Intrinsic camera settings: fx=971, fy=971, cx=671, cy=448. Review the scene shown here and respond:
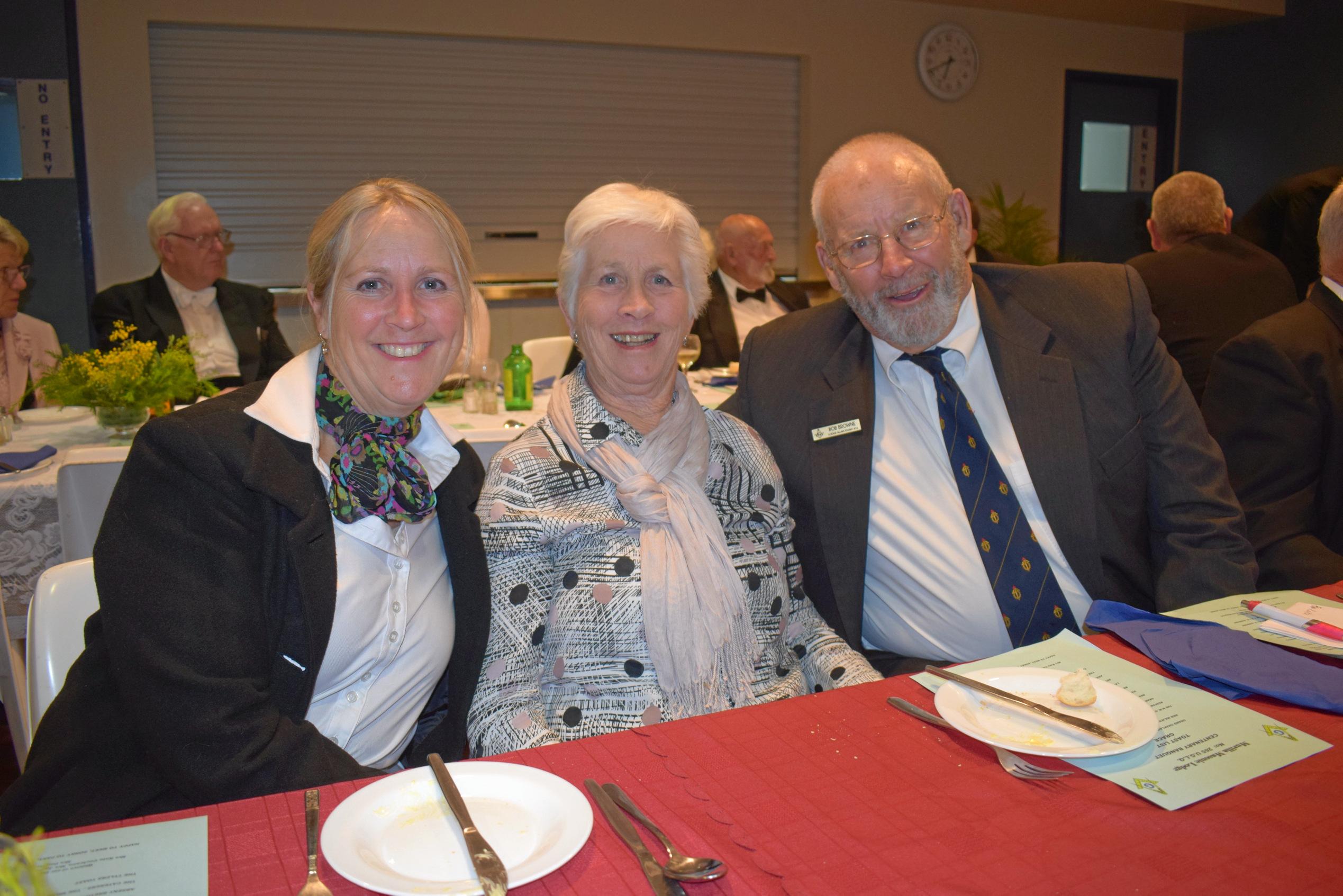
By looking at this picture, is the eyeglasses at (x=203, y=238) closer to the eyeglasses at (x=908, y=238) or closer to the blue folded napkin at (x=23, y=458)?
the blue folded napkin at (x=23, y=458)

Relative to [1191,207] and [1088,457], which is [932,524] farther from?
[1191,207]

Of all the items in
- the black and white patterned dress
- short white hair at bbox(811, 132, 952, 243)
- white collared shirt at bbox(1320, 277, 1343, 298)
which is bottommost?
the black and white patterned dress

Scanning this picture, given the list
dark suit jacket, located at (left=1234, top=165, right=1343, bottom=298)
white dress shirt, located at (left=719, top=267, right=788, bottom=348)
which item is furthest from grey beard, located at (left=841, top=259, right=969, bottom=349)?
dark suit jacket, located at (left=1234, top=165, right=1343, bottom=298)

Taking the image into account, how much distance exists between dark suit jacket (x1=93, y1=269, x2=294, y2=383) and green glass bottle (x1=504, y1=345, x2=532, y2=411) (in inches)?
68.8

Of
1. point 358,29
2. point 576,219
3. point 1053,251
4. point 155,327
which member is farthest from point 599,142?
point 576,219

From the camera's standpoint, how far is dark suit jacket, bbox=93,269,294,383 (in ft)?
16.3

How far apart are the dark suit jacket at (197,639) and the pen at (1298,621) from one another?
57.3 inches

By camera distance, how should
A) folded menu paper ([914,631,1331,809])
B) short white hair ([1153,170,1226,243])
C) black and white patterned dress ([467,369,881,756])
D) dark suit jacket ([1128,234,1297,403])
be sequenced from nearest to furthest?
folded menu paper ([914,631,1331,809]) → black and white patterned dress ([467,369,881,756]) → dark suit jacket ([1128,234,1297,403]) → short white hair ([1153,170,1226,243])

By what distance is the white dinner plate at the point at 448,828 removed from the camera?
0.91m

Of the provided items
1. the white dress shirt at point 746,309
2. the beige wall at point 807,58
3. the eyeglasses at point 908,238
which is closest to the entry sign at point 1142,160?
the beige wall at point 807,58

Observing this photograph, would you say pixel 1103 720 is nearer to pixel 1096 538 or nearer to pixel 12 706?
pixel 1096 538

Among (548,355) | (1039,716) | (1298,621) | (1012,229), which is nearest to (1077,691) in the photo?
(1039,716)

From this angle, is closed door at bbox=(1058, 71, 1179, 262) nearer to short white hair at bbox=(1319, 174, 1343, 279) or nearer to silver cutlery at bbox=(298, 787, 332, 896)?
short white hair at bbox=(1319, 174, 1343, 279)

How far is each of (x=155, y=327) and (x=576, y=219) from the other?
387 cm
